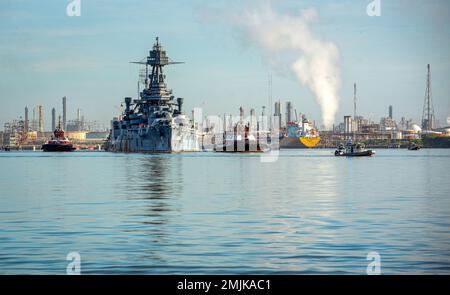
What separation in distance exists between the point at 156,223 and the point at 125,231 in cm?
366

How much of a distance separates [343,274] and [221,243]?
28.6ft

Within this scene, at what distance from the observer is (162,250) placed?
32.4 metres

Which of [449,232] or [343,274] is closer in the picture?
[343,274]

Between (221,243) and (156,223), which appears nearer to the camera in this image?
(221,243)

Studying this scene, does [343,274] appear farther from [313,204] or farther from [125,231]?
[313,204]

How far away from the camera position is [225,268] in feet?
91.5

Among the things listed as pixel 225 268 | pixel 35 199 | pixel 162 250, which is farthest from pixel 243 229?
pixel 35 199
